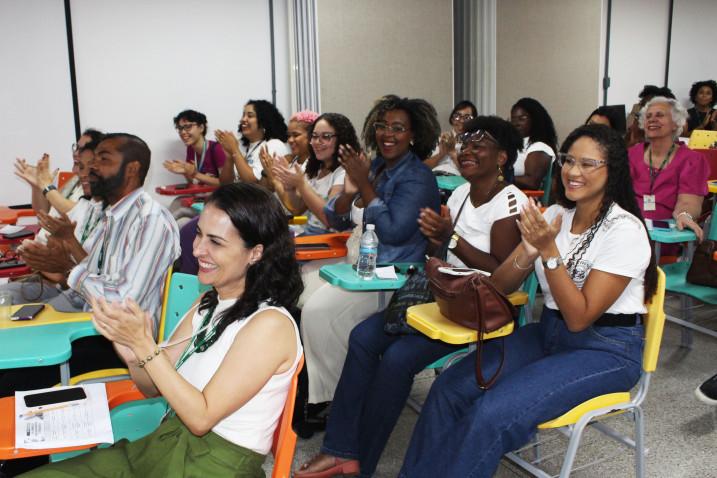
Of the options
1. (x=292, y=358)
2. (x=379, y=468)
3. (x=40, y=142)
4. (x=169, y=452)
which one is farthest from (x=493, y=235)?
(x=40, y=142)

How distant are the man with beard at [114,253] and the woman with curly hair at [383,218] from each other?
0.74 metres

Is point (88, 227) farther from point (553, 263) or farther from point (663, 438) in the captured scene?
point (663, 438)

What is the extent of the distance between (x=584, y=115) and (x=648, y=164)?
11.5ft

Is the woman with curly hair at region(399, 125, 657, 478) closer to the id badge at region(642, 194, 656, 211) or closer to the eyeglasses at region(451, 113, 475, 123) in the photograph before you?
the id badge at region(642, 194, 656, 211)

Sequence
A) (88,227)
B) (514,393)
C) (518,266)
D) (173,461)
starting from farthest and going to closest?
1. (88,227)
2. (518,266)
3. (514,393)
4. (173,461)

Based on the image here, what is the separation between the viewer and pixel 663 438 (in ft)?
8.79

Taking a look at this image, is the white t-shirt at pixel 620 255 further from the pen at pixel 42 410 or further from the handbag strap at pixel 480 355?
the pen at pixel 42 410

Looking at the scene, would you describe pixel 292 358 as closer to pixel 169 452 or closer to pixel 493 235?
pixel 169 452

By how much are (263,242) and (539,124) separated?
12.3 ft

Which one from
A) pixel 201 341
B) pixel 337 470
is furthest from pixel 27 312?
pixel 337 470

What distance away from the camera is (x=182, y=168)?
573cm

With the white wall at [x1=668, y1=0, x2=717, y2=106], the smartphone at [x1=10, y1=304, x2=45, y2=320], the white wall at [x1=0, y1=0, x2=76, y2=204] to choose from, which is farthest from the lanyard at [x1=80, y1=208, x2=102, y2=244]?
the white wall at [x1=668, y1=0, x2=717, y2=106]

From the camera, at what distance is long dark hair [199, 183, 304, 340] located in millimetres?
1601

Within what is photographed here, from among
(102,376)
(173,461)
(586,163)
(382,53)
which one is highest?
(382,53)
